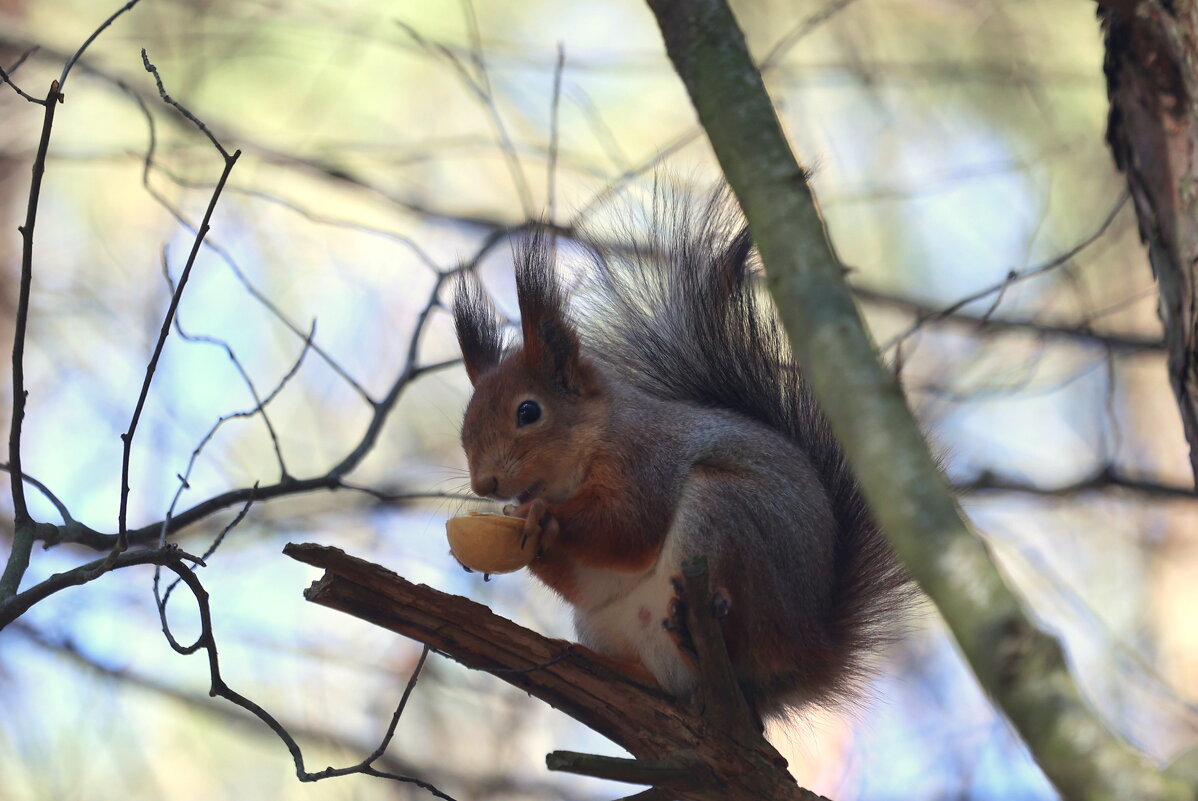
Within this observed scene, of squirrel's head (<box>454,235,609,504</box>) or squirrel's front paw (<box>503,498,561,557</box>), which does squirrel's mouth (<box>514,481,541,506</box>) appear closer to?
squirrel's head (<box>454,235,609,504</box>)

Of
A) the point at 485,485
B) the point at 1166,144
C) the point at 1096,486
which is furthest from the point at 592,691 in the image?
the point at 1096,486

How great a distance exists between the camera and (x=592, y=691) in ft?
6.42

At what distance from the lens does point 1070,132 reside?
4105 millimetres

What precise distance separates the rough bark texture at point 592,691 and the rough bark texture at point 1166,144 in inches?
40.6

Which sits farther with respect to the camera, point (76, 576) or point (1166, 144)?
point (1166, 144)

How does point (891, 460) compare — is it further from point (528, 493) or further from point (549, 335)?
point (549, 335)

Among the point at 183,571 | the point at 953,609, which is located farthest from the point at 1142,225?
the point at 183,571

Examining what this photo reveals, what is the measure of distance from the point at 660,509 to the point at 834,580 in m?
0.39

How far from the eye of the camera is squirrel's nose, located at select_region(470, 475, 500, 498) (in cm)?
225

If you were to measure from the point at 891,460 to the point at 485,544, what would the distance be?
3.49ft

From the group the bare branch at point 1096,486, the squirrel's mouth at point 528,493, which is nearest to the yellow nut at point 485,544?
the squirrel's mouth at point 528,493

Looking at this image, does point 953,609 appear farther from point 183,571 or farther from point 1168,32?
point 1168,32

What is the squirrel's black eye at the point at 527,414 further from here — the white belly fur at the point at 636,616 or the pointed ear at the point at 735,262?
the pointed ear at the point at 735,262

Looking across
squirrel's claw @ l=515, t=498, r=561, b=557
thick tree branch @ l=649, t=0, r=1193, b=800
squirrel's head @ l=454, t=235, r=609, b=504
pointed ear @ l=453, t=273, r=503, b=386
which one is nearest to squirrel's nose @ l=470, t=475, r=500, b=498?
squirrel's head @ l=454, t=235, r=609, b=504
